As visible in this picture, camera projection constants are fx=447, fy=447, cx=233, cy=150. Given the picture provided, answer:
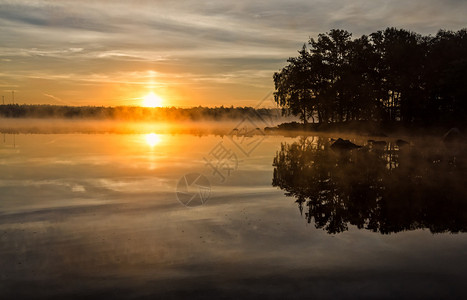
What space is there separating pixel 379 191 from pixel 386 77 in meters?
59.1

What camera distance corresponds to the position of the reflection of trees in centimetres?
1596

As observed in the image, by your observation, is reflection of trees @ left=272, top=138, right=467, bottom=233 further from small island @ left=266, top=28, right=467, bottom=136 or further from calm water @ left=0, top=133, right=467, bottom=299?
small island @ left=266, top=28, right=467, bottom=136

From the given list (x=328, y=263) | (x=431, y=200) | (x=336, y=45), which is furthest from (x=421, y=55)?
(x=328, y=263)

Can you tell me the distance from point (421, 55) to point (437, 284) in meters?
70.8

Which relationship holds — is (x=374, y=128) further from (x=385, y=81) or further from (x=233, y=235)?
(x=233, y=235)

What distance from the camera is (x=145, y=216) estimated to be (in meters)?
16.4

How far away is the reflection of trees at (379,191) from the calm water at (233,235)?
0.30 feet

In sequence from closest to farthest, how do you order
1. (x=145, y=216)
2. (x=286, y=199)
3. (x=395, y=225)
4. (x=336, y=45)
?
(x=395, y=225)
(x=145, y=216)
(x=286, y=199)
(x=336, y=45)

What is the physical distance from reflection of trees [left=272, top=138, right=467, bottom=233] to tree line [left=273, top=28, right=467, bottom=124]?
3776 centimetres

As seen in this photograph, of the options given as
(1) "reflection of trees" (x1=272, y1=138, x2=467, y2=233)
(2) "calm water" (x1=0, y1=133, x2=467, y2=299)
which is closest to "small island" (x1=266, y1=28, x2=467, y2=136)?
(1) "reflection of trees" (x1=272, y1=138, x2=467, y2=233)

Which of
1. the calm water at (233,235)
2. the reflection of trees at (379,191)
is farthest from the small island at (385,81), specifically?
the calm water at (233,235)

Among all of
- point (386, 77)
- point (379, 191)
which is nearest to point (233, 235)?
point (379, 191)

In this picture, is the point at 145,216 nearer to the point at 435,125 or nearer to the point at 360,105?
the point at 435,125

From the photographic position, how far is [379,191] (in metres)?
21.4
